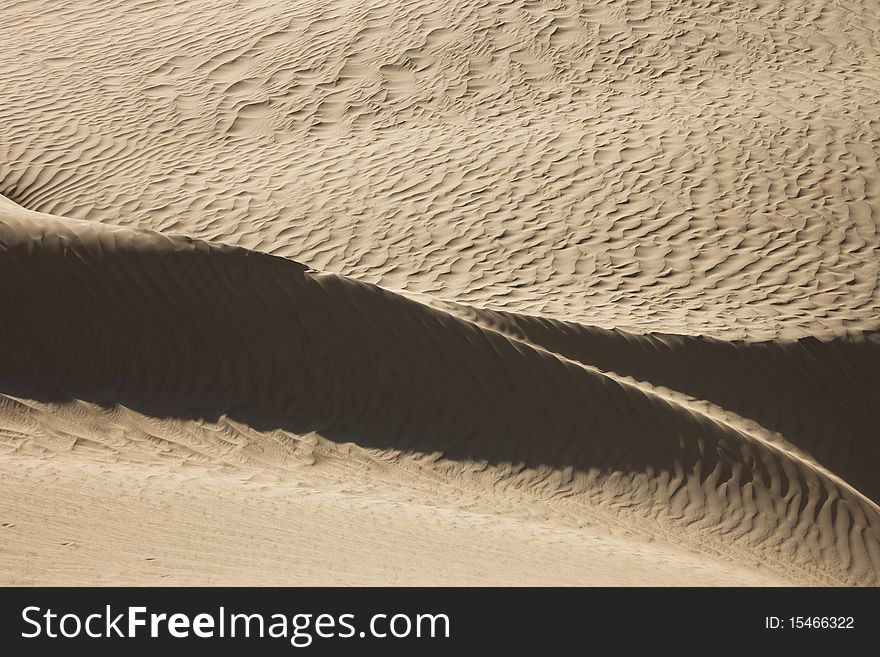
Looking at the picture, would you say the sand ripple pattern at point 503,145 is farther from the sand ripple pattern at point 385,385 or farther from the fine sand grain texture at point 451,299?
the sand ripple pattern at point 385,385

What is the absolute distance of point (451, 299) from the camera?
10.2m

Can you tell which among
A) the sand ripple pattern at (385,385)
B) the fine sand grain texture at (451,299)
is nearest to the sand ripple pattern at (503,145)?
the fine sand grain texture at (451,299)

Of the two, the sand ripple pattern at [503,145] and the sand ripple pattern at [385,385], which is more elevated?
the sand ripple pattern at [503,145]

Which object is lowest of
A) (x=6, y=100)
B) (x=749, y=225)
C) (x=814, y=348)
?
(x=814, y=348)

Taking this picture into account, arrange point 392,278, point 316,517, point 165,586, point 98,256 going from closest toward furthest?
point 165,586 < point 316,517 < point 98,256 < point 392,278

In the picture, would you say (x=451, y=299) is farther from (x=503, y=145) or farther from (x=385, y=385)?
(x=503, y=145)

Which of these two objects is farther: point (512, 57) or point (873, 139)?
point (512, 57)

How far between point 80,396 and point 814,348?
250 inches

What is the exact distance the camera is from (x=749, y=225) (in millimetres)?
11383

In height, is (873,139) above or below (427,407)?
above

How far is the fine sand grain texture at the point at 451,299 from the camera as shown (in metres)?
6.20

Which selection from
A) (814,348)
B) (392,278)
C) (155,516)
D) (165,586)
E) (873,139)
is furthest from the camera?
(873,139)

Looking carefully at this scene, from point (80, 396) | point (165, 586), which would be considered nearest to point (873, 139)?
point (80, 396)

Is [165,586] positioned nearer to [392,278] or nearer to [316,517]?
[316,517]
